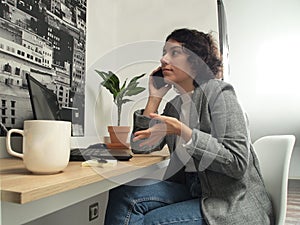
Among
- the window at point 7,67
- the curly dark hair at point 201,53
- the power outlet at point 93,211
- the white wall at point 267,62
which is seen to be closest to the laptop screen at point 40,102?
the window at point 7,67

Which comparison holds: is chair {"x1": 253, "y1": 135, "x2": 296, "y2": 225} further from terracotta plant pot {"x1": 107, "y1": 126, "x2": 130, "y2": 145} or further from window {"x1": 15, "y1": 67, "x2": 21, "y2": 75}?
window {"x1": 15, "y1": 67, "x2": 21, "y2": 75}

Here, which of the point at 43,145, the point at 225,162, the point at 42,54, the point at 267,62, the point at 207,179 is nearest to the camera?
the point at 43,145

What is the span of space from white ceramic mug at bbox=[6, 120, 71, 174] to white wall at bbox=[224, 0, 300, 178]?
10.5ft

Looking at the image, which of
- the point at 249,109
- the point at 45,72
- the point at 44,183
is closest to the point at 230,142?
the point at 44,183

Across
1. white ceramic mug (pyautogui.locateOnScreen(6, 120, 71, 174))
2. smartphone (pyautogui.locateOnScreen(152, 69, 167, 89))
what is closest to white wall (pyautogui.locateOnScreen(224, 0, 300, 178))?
smartphone (pyautogui.locateOnScreen(152, 69, 167, 89))

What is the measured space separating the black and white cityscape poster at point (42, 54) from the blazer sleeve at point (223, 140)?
0.72 meters

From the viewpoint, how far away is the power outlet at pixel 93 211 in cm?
160

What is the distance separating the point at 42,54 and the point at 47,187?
89 cm

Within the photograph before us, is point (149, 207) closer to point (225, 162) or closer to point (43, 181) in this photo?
point (225, 162)

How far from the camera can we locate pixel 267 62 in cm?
353

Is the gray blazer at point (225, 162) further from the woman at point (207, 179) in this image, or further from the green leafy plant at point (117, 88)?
the green leafy plant at point (117, 88)

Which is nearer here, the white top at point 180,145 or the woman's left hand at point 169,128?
the woman's left hand at point 169,128

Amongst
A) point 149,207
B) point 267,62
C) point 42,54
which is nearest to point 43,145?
point 149,207

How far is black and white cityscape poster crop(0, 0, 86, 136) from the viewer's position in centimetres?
112
